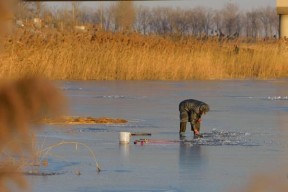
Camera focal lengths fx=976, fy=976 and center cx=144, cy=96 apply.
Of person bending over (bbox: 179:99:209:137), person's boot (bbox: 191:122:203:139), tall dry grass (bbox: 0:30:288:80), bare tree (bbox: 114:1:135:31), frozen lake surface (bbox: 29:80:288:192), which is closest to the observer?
frozen lake surface (bbox: 29:80:288:192)

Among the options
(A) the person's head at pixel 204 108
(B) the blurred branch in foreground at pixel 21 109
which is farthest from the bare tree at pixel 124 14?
(B) the blurred branch in foreground at pixel 21 109

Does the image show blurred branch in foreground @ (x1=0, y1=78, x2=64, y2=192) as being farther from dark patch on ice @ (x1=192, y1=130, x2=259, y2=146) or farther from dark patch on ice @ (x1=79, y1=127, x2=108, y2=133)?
dark patch on ice @ (x1=79, y1=127, x2=108, y2=133)

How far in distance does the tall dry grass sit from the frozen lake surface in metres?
6.76

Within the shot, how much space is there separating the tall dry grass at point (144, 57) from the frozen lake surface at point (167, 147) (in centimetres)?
676

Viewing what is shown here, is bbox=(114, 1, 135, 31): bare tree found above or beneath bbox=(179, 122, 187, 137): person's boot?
above

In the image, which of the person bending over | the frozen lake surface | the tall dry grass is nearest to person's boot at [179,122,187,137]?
the person bending over

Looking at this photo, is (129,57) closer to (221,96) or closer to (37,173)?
(221,96)

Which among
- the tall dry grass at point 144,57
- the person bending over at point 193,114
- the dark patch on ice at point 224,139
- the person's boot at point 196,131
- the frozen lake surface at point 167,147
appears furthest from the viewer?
the tall dry grass at point 144,57

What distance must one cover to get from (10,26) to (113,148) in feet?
33.4

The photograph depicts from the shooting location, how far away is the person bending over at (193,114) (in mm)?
13641

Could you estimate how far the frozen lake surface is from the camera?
349 inches

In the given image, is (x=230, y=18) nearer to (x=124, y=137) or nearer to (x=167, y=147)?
(x=124, y=137)

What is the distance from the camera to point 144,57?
31.2m

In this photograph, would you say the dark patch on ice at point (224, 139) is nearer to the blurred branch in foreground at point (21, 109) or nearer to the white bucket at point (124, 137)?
the white bucket at point (124, 137)
